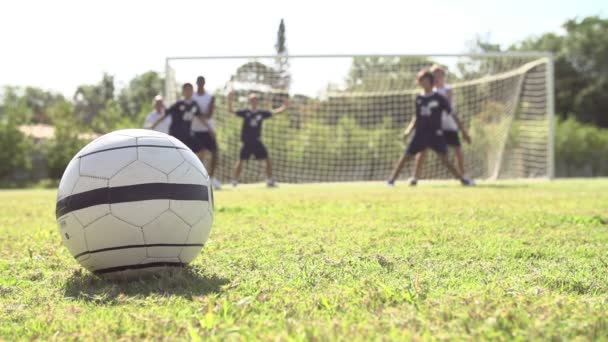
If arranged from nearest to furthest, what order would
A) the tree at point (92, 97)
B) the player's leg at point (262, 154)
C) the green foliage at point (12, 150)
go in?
the player's leg at point (262, 154), the green foliage at point (12, 150), the tree at point (92, 97)

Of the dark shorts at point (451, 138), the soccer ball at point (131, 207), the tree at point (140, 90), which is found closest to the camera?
the soccer ball at point (131, 207)

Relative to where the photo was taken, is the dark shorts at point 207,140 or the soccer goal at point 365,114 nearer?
the dark shorts at point 207,140

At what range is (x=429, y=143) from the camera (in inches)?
514

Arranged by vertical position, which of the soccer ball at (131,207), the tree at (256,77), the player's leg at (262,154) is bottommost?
the player's leg at (262,154)

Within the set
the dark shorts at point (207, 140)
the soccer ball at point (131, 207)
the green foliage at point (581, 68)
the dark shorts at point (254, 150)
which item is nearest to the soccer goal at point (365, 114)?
the dark shorts at point (254, 150)

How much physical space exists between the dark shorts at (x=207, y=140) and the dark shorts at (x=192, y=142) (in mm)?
276

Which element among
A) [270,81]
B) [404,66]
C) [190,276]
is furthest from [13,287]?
[404,66]

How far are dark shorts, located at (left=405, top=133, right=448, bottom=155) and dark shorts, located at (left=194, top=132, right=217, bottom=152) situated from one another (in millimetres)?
3822

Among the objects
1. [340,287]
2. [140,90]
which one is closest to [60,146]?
[340,287]

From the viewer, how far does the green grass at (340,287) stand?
231cm

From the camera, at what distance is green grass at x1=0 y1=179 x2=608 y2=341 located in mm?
2311

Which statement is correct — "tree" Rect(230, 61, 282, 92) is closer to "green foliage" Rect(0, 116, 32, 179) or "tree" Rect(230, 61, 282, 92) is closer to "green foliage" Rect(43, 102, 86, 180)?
"green foliage" Rect(43, 102, 86, 180)

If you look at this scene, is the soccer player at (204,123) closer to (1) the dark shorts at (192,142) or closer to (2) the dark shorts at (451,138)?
(1) the dark shorts at (192,142)

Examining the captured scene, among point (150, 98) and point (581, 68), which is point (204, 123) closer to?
point (581, 68)
